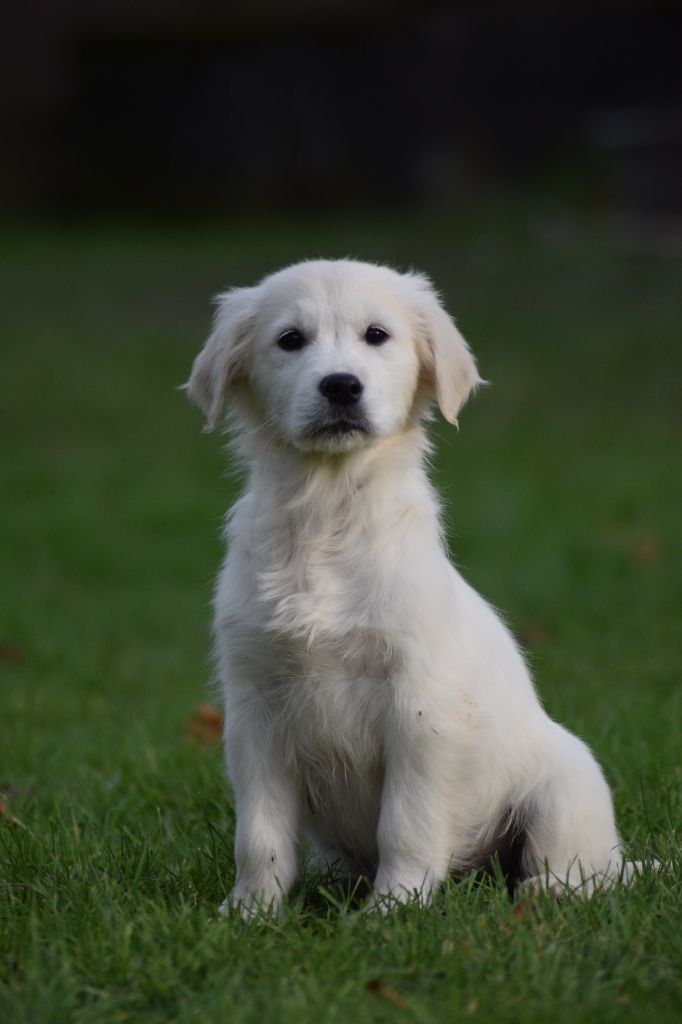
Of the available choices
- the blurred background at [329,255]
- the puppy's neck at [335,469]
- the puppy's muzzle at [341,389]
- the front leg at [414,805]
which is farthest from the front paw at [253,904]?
the blurred background at [329,255]

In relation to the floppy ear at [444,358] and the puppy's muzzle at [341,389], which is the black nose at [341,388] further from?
the floppy ear at [444,358]

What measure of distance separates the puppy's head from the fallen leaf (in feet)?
5.61

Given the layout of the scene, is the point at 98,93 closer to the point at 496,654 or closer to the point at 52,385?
the point at 52,385

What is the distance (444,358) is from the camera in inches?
149

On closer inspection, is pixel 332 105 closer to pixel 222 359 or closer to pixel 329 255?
pixel 329 255

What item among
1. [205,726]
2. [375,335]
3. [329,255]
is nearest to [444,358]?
[375,335]

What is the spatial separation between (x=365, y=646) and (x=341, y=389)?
621mm

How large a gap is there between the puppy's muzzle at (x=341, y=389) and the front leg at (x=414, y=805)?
76 cm

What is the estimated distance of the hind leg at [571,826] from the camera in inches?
140

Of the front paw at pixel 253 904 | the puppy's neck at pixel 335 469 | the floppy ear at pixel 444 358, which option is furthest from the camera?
the floppy ear at pixel 444 358

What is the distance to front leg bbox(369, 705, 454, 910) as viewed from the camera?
337 centimetres

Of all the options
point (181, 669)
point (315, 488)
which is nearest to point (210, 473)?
point (181, 669)

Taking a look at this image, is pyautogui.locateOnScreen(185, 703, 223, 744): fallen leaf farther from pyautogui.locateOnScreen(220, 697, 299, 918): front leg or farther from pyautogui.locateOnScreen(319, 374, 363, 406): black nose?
pyautogui.locateOnScreen(319, 374, 363, 406): black nose

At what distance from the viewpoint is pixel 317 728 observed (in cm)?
343
